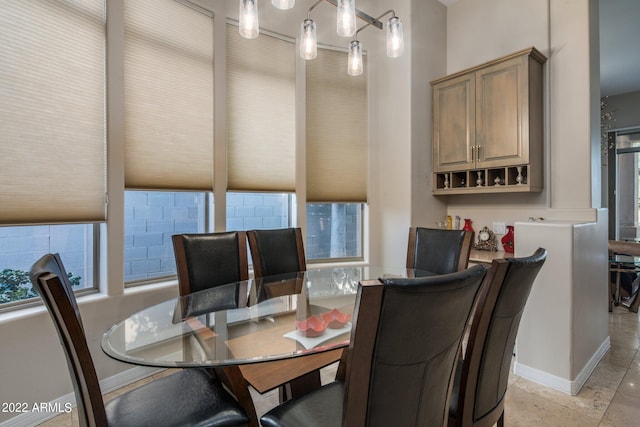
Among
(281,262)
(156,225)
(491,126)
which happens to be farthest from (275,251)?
(491,126)

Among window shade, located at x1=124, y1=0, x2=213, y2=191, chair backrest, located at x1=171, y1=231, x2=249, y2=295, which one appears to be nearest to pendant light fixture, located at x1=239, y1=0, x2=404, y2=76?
window shade, located at x1=124, y1=0, x2=213, y2=191

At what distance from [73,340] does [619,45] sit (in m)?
6.22

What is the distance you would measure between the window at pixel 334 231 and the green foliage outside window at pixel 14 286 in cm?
217

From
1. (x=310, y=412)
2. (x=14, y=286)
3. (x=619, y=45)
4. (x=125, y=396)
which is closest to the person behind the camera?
(x=310, y=412)

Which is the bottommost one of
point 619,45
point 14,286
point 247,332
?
point 247,332

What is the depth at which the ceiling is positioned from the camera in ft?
11.3

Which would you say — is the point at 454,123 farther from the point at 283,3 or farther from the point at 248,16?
the point at 248,16

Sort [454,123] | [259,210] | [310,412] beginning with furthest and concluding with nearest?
[454,123]
[259,210]
[310,412]

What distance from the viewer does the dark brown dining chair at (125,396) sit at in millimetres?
894

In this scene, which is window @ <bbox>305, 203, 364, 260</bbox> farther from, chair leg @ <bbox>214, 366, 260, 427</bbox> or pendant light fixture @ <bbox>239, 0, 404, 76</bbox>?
chair leg @ <bbox>214, 366, 260, 427</bbox>

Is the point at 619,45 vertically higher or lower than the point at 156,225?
higher

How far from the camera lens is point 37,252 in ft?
6.40

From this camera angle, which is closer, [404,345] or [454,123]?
[404,345]

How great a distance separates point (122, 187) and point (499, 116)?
10.3 ft
